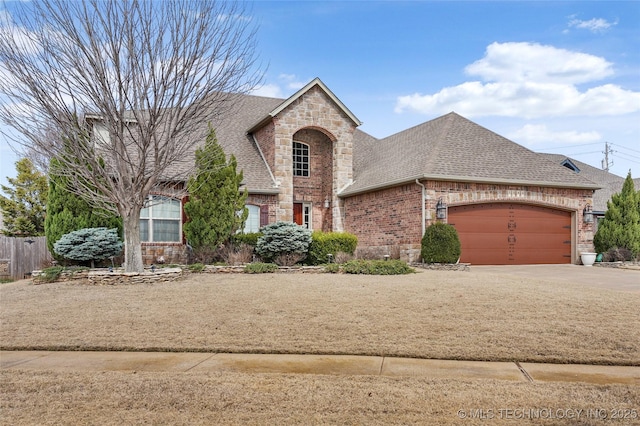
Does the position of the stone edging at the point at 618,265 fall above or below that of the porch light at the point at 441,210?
below

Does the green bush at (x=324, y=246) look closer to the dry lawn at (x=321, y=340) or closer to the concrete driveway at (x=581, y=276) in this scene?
the dry lawn at (x=321, y=340)

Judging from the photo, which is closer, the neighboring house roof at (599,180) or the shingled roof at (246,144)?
the shingled roof at (246,144)

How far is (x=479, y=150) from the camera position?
63.0 feet

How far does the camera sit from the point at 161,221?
18297mm

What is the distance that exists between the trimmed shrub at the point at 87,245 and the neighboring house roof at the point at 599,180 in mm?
23743

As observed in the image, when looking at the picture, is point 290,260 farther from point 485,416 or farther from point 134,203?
point 485,416

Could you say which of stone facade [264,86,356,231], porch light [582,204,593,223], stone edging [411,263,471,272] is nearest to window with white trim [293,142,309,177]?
stone facade [264,86,356,231]

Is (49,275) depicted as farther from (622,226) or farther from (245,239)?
(622,226)

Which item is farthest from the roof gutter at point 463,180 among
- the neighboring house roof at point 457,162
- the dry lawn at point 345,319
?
the dry lawn at point 345,319

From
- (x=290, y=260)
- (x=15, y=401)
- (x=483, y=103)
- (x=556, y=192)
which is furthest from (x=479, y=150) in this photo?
(x=483, y=103)

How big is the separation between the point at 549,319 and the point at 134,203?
10.4 meters

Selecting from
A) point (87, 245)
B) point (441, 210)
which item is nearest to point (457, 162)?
point (441, 210)

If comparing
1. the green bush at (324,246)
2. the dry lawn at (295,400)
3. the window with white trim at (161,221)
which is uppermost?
the window with white trim at (161,221)

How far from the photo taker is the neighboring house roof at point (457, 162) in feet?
57.4
